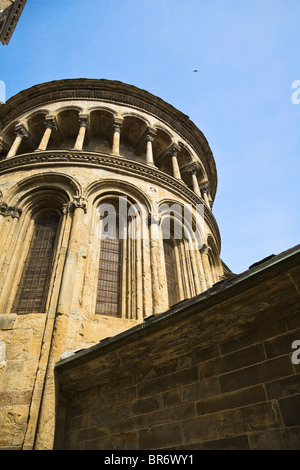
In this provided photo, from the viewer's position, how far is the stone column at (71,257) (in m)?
7.36

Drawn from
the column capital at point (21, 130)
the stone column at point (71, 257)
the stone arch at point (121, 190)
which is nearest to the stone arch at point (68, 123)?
the column capital at point (21, 130)

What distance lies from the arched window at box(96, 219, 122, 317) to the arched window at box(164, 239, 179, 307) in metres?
1.78

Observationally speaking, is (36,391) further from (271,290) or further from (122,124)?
(122,124)

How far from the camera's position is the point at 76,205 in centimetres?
974

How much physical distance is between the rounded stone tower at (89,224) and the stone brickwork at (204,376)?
1.04m

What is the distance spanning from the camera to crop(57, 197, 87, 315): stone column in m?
7.36

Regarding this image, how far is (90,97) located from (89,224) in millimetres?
7784

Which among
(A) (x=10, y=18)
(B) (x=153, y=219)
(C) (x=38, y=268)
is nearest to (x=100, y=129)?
(B) (x=153, y=219)

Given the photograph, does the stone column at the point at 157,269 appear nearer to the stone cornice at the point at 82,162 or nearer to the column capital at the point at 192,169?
the stone cornice at the point at 82,162

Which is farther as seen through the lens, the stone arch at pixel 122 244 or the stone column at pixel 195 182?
the stone column at pixel 195 182

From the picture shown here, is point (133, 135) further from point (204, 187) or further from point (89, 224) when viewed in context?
point (89, 224)

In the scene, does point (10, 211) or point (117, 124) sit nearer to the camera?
point (10, 211)
